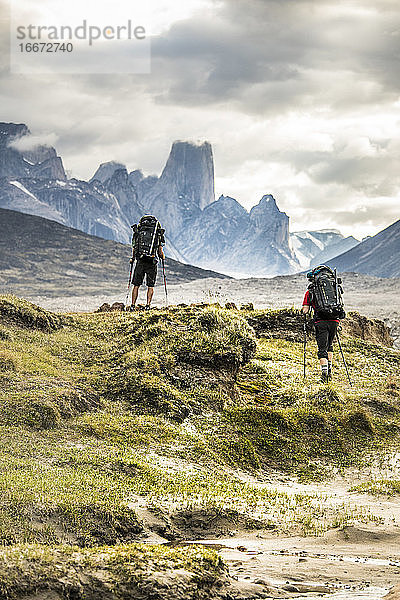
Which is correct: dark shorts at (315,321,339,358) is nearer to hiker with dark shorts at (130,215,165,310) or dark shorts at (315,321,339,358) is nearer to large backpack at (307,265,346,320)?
large backpack at (307,265,346,320)

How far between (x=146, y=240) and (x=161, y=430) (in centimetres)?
847

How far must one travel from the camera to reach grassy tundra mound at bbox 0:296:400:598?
6215 mm

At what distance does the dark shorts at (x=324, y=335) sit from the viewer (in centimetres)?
1388

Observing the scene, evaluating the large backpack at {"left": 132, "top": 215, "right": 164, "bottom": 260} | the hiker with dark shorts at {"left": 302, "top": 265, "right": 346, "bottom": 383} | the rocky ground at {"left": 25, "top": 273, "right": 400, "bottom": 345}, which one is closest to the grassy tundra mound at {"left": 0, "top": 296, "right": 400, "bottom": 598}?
the hiker with dark shorts at {"left": 302, "top": 265, "right": 346, "bottom": 383}

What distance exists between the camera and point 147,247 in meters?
17.4

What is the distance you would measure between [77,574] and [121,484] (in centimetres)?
296

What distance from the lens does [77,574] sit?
4.44 meters

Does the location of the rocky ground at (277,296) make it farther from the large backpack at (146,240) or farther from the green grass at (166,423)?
the green grass at (166,423)

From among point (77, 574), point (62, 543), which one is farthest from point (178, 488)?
point (77, 574)

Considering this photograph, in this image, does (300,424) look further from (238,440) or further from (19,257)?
(19,257)

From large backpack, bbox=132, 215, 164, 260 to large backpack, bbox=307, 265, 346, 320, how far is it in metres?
5.16

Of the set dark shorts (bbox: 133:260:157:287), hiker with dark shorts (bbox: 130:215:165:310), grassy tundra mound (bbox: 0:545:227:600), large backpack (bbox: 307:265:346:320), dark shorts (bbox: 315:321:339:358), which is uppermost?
hiker with dark shorts (bbox: 130:215:165:310)

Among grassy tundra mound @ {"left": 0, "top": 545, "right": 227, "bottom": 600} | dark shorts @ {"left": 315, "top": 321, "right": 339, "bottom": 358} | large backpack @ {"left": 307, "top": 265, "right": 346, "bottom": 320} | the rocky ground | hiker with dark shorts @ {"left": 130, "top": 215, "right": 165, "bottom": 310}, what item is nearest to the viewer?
grassy tundra mound @ {"left": 0, "top": 545, "right": 227, "bottom": 600}

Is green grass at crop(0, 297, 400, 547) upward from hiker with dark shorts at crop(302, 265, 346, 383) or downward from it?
downward
